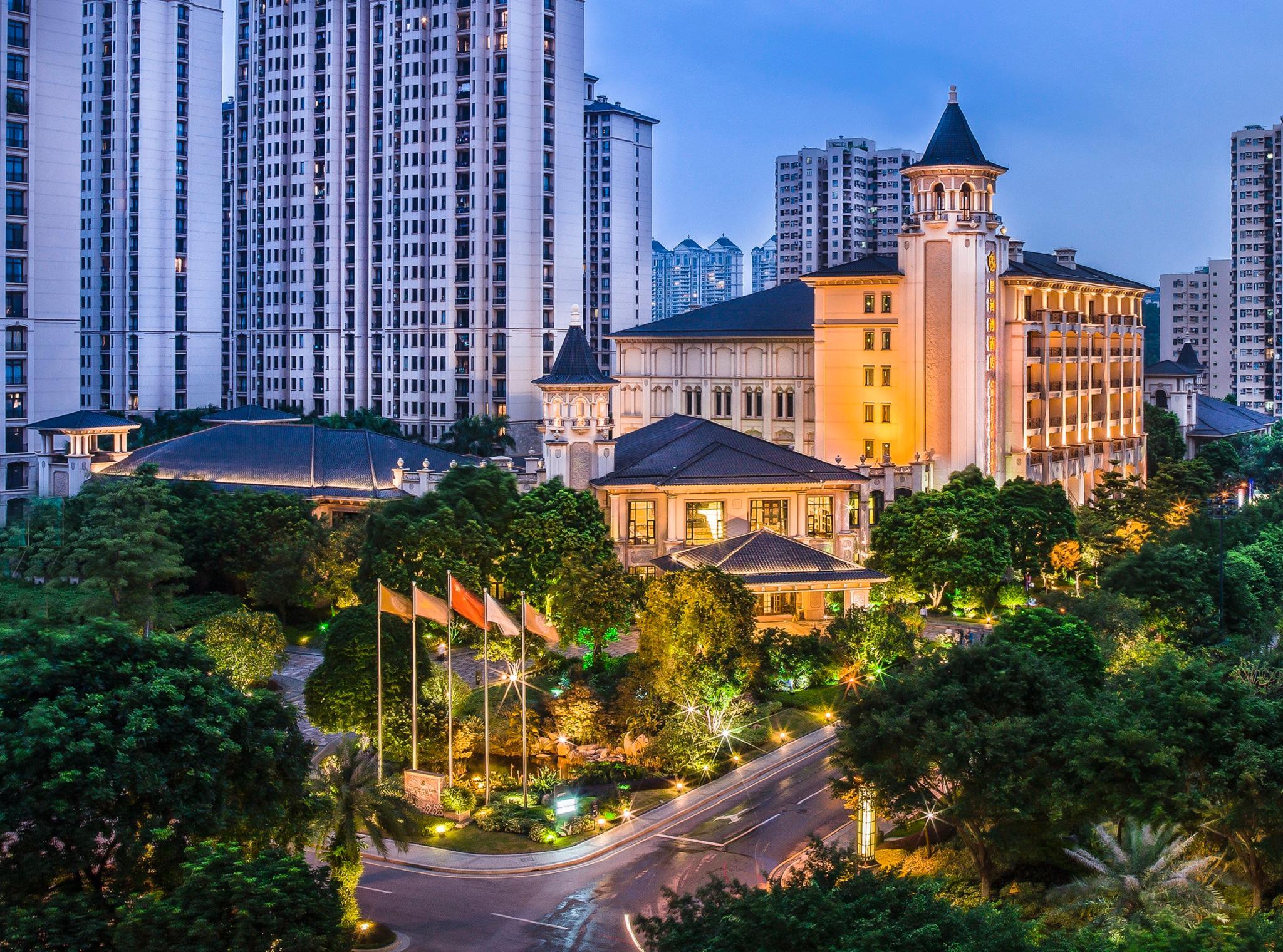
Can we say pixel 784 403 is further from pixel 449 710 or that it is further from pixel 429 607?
pixel 449 710

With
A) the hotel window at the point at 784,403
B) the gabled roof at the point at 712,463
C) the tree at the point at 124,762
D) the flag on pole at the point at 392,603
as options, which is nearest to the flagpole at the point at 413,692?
the flag on pole at the point at 392,603

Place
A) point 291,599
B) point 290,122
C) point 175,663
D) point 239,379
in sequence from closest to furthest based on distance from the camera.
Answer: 1. point 175,663
2. point 291,599
3. point 290,122
4. point 239,379

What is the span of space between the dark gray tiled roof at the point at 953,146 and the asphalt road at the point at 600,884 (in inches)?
2475

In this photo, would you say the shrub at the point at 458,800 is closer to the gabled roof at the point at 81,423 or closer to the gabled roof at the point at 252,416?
the gabled roof at the point at 81,423

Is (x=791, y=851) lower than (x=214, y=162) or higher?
lower

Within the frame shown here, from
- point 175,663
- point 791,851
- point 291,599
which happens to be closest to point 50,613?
point 291,599

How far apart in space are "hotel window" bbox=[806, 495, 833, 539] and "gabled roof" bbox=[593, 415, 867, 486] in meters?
1.56

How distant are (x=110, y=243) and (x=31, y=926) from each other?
13994 centimetres

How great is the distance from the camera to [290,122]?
174 meters

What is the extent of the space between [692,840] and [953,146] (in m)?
69.7

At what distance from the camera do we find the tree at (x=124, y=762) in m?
35.2

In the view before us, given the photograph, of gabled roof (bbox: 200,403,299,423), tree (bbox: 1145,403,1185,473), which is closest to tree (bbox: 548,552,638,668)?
gabled roof (bbox: 200,403,299,423)

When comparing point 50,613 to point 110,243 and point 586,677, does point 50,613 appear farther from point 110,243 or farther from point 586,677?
point 110,243

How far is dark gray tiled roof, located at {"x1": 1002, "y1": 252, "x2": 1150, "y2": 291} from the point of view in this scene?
371 ft
